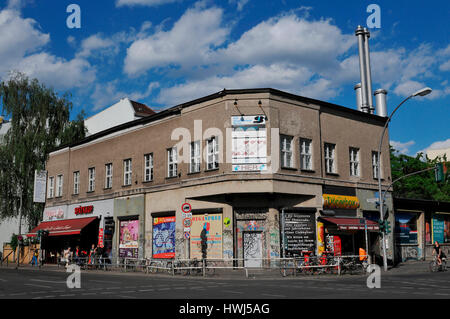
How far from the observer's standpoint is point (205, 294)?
533 inches

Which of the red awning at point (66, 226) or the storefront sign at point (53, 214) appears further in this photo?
the storefront sign at point (53, 214)

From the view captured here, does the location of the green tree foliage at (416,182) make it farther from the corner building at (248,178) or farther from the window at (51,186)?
the window at (51,186)

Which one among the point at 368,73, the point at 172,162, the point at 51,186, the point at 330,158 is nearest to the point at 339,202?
the point at 330,158

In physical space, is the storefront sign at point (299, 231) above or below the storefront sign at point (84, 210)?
below

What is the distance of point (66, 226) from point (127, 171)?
7129 mm

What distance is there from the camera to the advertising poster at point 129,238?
1219 inches

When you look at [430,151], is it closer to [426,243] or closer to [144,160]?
[426,243]

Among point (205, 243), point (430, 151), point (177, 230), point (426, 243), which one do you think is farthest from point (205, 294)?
point (430, 151)

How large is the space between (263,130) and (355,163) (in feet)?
26.2

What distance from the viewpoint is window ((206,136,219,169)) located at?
87.7 ft

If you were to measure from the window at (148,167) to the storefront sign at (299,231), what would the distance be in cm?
976

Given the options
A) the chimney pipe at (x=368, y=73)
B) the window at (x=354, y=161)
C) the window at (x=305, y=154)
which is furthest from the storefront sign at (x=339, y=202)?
the chimney pipe at (x=368, y=73)

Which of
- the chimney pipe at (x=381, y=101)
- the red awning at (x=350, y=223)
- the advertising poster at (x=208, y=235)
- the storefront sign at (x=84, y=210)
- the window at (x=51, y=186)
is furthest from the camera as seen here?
the window at (x=51, y=186)

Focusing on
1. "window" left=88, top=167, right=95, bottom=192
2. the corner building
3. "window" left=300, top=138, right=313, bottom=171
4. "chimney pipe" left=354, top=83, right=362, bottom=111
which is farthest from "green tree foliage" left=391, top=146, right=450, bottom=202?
"window" left=88, top=167, right=95, bottom=192
